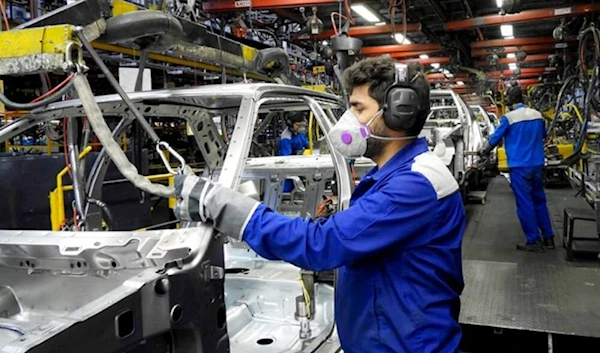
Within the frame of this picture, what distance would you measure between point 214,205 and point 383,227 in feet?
1.77

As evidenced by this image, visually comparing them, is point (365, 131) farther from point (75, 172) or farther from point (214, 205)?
point (75, 172)

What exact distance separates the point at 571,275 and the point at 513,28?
10418 millimetres

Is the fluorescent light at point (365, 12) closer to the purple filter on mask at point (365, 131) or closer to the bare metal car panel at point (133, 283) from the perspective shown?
the bare metal car panel at point (133, 283)

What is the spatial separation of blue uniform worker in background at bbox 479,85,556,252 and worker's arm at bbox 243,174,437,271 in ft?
14.3

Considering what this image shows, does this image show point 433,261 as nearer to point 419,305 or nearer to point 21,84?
point 419,305

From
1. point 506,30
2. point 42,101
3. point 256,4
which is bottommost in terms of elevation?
point 42,101

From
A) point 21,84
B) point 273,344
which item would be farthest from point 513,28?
point 273,344

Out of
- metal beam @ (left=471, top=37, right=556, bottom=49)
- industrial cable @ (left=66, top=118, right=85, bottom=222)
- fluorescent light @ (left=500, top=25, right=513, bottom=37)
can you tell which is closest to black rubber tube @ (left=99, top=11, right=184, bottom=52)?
industrial cable @ (left=66, top=118, right=85, bottom=222)

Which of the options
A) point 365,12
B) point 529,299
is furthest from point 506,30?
point 529,299

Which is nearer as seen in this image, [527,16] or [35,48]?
[35,48]

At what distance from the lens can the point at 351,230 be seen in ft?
5.02

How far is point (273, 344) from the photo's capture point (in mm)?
2957

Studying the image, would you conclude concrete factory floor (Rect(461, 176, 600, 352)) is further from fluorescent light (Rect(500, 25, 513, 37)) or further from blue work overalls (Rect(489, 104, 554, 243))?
fluorescent light (Rect(500, 25, 513, 37))

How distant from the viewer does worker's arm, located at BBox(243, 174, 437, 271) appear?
153 cm
